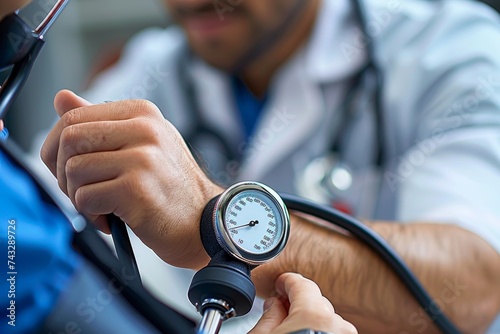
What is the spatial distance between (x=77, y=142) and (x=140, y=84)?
2.59ft

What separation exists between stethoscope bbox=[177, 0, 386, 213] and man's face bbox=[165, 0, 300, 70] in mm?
20

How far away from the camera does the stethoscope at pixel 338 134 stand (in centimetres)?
86

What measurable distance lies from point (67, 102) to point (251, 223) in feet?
0.44

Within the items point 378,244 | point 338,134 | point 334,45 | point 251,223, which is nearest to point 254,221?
point 251,223

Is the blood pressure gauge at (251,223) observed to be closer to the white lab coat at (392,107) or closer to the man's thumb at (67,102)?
the man's thumb at (67,102)

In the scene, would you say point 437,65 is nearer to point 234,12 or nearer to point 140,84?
point 234,12

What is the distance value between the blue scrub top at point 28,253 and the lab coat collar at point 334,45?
63cm

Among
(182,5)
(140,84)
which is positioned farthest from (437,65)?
(140,84)

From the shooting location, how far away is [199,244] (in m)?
0.40

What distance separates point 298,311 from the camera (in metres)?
0.35

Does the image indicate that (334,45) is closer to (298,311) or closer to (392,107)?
(392,107)

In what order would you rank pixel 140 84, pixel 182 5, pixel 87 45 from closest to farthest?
pixel 182 5 → pixel 140 84 → pixel 87 45

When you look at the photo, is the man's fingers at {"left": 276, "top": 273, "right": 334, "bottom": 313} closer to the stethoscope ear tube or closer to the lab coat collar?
the stethoscope ear tube

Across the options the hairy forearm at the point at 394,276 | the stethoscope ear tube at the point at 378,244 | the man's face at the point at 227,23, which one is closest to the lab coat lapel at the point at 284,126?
the man's face at the point at 227,23
